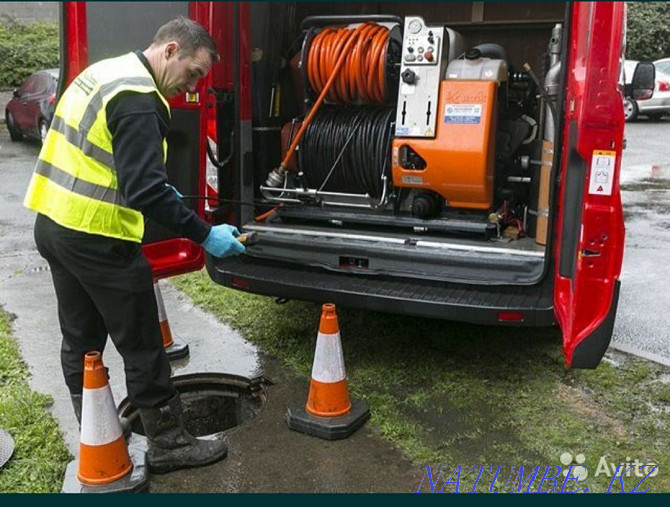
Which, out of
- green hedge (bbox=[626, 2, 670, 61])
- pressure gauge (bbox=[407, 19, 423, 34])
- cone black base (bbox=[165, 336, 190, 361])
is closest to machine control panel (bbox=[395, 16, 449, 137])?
pressure gauge (bbox=[407, 19, 423, 34])

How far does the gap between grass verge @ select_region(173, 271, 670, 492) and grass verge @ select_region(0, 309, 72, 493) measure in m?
1.32

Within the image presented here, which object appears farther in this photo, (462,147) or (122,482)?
(462,147)

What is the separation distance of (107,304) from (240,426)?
955 mm

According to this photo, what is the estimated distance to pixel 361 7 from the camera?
570 centimetres

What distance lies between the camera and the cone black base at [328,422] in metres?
3.27

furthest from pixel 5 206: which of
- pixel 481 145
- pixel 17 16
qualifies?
pixel 17 16

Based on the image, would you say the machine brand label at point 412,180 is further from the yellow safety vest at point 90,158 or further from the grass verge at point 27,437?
the grass verge at point 27,437

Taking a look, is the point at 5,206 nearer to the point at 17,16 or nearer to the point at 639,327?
the point at 639,327

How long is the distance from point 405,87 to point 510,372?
1.79 meters

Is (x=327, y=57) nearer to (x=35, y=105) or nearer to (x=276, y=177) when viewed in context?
(x=276, y=177)

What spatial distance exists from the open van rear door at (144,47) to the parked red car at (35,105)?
30.5 ft

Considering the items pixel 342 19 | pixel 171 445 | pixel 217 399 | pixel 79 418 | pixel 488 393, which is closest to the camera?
pixel 171 445

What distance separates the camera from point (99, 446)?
2.87 m

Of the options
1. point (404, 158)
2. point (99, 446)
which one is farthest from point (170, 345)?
point (404, 158)
